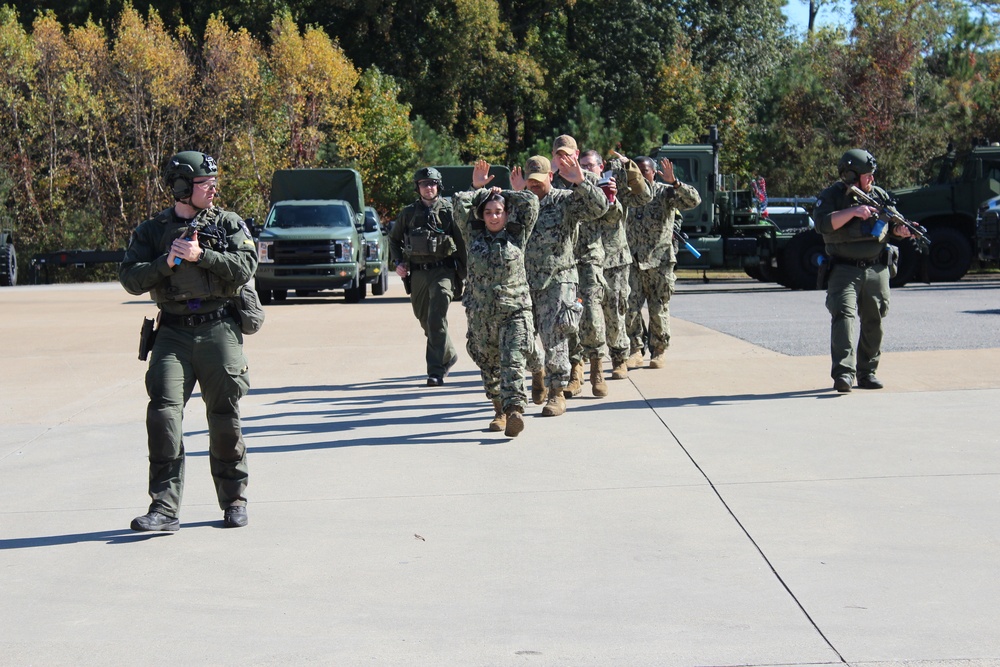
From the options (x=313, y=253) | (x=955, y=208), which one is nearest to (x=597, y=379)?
(x=313, y=253)

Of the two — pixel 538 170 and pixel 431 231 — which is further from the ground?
pixel 538 170

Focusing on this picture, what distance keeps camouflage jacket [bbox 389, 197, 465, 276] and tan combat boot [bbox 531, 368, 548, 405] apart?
2.10 meters

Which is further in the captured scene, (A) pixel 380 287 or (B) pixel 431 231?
(A) pixel 380 287

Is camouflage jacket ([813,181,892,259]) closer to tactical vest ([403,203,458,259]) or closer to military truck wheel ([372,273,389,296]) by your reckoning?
tactical vest ([403,203,458,259])

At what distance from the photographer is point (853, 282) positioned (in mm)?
10305

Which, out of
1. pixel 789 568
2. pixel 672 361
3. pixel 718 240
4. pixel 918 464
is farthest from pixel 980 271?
pixel 789 568

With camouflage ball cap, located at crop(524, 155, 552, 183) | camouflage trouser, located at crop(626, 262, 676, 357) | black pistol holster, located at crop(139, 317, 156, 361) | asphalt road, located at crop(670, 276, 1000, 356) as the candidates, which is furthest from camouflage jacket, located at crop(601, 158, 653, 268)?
black pistol holster, located at crop(139, 317, 156, 361)

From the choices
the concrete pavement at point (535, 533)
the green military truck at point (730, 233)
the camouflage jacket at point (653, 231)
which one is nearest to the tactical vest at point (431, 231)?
the concrete pavement at point (535, 533)

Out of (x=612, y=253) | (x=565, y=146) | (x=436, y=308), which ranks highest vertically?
(x=565, y=146)

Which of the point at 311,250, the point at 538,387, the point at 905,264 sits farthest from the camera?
the point at 311,250

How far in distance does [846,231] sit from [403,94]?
39364 millimetres

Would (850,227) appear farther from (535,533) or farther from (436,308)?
(535,533)

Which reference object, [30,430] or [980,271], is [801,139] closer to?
[980,271]

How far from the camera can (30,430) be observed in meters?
9.57
